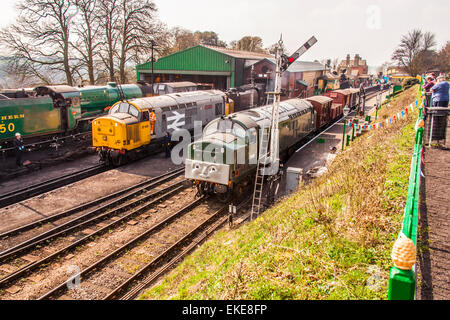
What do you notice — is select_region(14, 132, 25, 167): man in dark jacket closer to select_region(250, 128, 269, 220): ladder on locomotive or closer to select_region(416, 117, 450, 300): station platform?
select_region(250, 128, 269, 220): ladder on locomotive

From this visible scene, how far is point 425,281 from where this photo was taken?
438 cm

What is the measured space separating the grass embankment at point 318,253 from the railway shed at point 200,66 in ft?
113

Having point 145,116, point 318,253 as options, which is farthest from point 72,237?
point 145,116

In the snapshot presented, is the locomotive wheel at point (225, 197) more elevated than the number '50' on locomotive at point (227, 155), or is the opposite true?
the number '50' on locomotive at point (227, 155)

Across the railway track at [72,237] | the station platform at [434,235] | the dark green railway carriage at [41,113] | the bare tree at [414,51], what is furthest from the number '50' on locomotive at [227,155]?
the bare tree at [414,51]

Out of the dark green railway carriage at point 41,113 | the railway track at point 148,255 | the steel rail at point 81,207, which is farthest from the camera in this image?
the dark green railway carriage at point 41,113

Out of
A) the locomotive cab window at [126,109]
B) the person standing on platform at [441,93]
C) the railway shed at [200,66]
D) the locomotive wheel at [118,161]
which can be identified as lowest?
the locomotive wheel at [118,161]

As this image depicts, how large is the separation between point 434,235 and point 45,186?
51.9 ft

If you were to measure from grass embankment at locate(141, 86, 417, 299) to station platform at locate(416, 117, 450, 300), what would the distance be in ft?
1.39

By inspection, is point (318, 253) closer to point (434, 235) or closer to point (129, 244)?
point (434, 235)

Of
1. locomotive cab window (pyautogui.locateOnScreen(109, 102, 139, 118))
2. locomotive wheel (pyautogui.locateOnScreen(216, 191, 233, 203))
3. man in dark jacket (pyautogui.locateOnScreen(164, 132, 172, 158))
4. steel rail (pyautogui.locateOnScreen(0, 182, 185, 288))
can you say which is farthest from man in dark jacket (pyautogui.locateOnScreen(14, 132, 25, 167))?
locomotive wheel (pyautogui.locateOnScreen(216, 191, 233, 203))

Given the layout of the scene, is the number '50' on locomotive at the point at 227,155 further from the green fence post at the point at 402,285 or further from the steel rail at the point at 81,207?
the green fence post at the point at 402,285

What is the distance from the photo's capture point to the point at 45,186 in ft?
51.1

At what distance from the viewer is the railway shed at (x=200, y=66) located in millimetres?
40906
